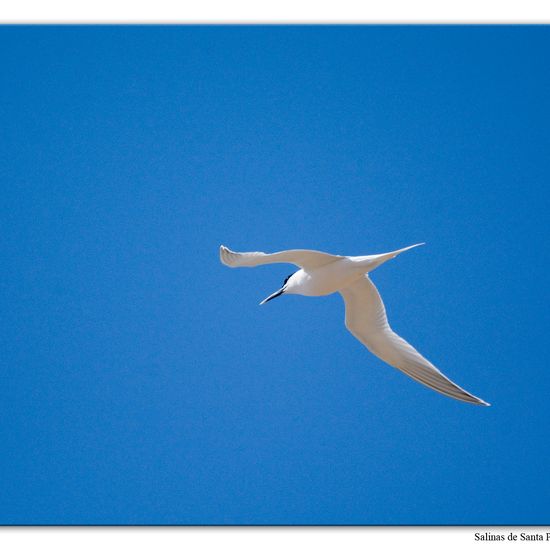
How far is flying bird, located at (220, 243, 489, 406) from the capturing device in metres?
7.09

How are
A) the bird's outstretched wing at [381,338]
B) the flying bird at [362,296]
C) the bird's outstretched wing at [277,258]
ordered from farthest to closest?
the bird's outstretched wing at [381,338], the flying bird at [362,296], the bird's outstretched wing at [277,258]

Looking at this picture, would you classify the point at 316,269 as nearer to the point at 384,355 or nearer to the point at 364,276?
the point at 364,276

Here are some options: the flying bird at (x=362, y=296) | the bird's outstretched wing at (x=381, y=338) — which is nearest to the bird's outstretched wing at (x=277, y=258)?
the flying bird at (x=362, y=296)

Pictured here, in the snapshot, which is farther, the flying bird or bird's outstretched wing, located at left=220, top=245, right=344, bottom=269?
the flying bird

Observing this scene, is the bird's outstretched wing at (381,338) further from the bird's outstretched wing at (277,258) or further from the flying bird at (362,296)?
the bird's outstretched wing at (277,258)

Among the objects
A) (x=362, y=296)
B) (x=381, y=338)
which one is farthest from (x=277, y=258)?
(x=381, y=338)

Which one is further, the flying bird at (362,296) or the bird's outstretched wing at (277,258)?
the flying bird at (362,296)

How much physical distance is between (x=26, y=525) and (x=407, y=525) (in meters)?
3.24

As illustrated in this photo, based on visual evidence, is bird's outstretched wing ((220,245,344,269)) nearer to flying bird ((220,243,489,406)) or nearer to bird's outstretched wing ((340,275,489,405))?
flying bird ((220,243,489,406))

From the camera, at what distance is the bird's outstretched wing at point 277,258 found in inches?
250

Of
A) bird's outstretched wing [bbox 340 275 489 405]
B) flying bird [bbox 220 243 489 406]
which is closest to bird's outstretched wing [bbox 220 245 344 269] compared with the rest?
flying bird [bbox 220 243 489 406]

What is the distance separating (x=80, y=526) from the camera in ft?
21.6

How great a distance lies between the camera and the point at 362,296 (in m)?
7.91
